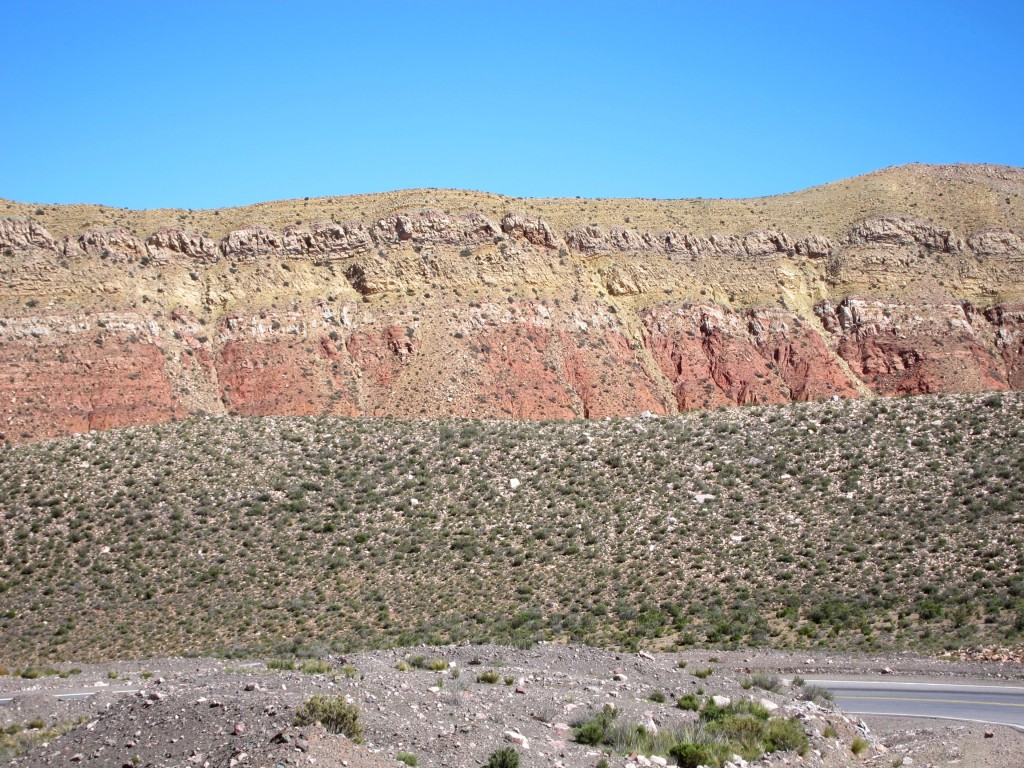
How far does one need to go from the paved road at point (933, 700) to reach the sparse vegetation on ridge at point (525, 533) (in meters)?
3.33

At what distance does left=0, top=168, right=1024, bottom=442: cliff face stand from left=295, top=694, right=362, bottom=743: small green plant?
39.4m

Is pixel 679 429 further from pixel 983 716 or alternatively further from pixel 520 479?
pixel 983 716

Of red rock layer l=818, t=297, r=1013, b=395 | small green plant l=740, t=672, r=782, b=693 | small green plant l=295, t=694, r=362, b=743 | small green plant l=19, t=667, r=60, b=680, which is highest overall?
red rock layer l=818, t=297, r=1013, b=395

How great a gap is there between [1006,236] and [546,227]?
113ft

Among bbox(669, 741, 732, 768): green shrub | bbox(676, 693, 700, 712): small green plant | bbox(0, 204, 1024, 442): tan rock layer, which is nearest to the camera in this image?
bbox(669, 741, 732, 768): green shrub

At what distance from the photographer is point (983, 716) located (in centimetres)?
1848

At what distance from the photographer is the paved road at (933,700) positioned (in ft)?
Result: 61.3

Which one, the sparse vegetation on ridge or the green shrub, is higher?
the sparse vegetation on ridge

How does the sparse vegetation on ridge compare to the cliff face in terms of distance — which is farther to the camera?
the cliff face

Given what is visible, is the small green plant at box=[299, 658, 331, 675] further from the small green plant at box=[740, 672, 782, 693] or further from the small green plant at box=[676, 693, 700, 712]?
the small green plant at box=[740, 672, 782, 693]

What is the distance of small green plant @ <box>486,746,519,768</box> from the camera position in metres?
13.3

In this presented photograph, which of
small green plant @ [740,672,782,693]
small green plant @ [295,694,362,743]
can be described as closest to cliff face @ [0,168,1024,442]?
small green plant @ [740,672,782,693]

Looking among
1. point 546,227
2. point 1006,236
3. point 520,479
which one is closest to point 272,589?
point 520,479

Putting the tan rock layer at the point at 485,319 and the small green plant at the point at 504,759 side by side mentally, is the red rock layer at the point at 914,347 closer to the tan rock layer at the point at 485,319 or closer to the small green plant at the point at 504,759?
the tan rock layer at the point at 485,319
